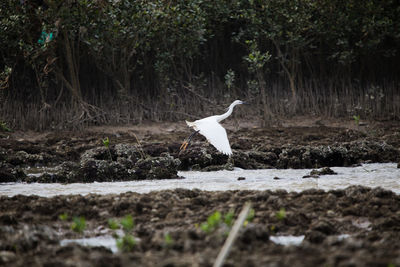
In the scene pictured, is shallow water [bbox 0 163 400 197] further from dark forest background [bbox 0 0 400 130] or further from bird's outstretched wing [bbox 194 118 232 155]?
dark forest background [bbox 0 0 400 130]

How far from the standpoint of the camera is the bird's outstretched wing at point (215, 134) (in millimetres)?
7734

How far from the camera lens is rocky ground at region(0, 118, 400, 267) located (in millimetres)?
3228

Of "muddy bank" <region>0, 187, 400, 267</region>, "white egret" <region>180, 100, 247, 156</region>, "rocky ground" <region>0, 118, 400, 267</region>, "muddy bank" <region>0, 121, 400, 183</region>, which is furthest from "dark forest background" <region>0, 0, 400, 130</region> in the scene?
"muddy bank" <region>0, 187, 400, 267</region>

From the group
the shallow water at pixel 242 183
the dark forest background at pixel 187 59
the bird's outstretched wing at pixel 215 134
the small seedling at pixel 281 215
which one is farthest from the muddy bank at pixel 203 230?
the dark forest background at pixel 187 59

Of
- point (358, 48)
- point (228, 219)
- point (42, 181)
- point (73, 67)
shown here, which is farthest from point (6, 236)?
point (358, 48)

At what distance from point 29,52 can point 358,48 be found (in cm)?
800

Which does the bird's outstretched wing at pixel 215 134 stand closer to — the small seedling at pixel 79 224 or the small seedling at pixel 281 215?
the small seedling at pixel 281 215

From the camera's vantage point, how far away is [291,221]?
4.52 metres

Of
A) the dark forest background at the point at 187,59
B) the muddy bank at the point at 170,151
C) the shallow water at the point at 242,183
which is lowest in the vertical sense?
the shallow water at the point at 242,183

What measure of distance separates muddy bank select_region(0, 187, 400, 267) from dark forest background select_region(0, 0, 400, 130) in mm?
7638

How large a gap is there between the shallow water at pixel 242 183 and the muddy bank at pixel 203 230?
1.26 m

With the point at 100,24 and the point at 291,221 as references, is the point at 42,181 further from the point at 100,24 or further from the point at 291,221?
the point at 100,24

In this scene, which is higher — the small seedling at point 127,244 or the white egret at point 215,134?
the white egret at point 215,134

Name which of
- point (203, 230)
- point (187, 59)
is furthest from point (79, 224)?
point (187, 59)
